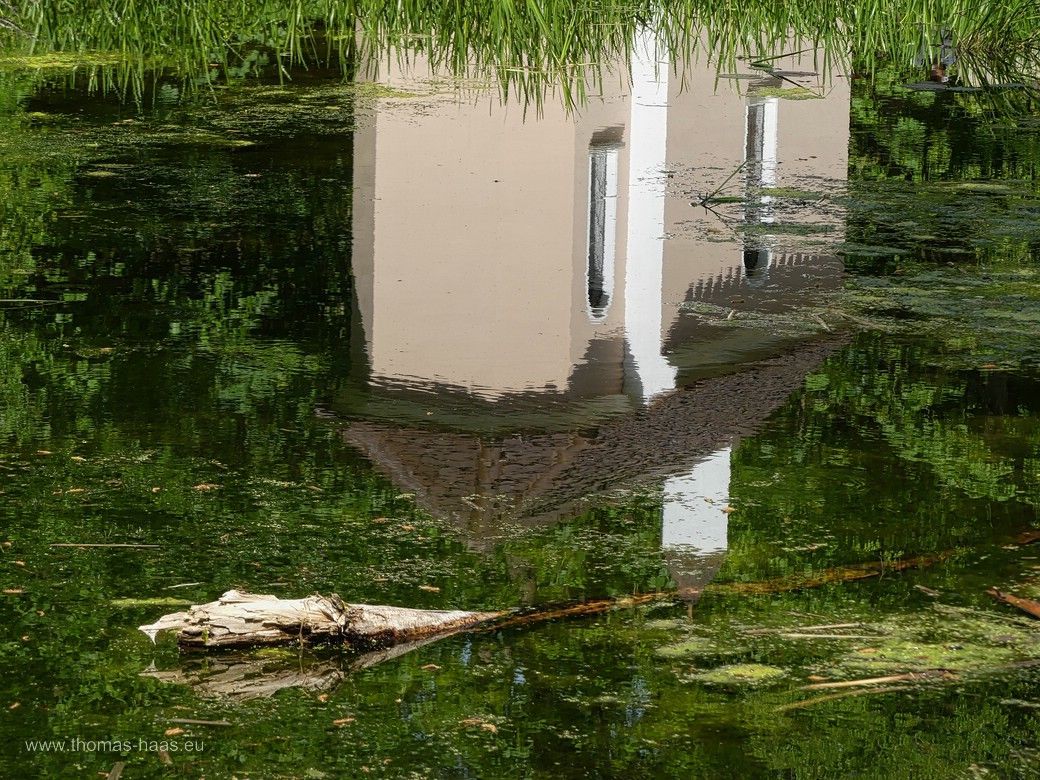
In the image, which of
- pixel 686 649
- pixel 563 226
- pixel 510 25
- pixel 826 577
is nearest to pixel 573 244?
pixel 563 226

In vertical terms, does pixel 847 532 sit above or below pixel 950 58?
below

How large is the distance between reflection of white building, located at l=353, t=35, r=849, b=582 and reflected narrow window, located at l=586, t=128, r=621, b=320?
12 millimetres

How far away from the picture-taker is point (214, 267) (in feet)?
15.8

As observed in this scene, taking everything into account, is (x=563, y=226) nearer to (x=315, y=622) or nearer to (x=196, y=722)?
(x=315, y=622)

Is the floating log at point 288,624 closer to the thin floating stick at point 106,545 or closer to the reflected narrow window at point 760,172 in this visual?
the thin floating stick at point 106,545

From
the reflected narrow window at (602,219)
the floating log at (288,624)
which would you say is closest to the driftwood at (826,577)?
the floating log at (288,624)

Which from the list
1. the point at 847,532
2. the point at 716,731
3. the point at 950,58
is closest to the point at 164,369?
the point at 847,532

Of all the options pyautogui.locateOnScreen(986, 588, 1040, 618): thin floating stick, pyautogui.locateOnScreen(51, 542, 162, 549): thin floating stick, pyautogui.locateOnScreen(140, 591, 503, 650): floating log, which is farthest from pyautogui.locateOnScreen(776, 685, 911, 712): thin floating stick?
pyautogui.locateOnScreen(51, 542, 162, 549): thin floating stick

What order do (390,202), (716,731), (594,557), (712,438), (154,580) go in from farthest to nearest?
(390,202), (712,438), (594,557), (154,580), (716,731)

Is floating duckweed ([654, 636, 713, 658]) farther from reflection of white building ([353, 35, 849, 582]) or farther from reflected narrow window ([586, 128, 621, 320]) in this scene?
reflected narrow window ([586, 128, 621, 320])

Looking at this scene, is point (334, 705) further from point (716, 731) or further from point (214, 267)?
point (214, 267)

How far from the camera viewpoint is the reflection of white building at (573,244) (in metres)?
3.96

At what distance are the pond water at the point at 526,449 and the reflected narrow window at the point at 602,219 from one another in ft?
0.12

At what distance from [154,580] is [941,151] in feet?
16.4
